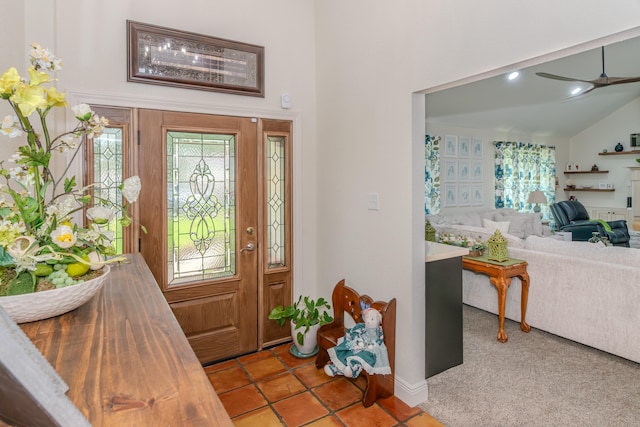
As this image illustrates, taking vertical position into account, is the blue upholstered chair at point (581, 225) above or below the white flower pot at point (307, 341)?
above

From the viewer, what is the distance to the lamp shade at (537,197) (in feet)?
22.4

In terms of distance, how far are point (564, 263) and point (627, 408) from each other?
1.20m

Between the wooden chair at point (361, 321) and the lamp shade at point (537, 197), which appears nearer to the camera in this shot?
the wooden chair at point (361, 321)

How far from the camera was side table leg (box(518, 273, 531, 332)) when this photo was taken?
3316 millimetres

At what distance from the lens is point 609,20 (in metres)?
1.37

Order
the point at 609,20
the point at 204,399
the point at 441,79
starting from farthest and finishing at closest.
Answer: the point at 441,79 → the point at 609,20 → the point at 204,399

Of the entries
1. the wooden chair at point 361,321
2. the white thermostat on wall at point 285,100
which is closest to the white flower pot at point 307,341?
the wooden chair at point 361,321

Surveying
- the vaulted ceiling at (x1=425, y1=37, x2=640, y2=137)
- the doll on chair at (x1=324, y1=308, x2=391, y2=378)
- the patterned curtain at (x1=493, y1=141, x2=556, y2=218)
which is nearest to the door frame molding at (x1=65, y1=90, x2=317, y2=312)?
the doll on chair at (x1=324, y1=308, x2=391, y2=378)

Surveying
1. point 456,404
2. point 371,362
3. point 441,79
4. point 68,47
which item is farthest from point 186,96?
point 456,404

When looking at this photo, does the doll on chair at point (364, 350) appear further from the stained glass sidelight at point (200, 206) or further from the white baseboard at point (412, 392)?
the stained glass sidelight at point (200, 206)

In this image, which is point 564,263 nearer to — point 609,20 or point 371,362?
point 371,362

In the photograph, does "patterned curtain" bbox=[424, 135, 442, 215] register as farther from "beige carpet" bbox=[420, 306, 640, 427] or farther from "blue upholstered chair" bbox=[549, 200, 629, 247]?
"beige carpet" bbox=[420, 306, 640, 427]

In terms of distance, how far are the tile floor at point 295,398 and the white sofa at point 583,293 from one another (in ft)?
5.78

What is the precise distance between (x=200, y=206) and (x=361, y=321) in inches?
59.0
